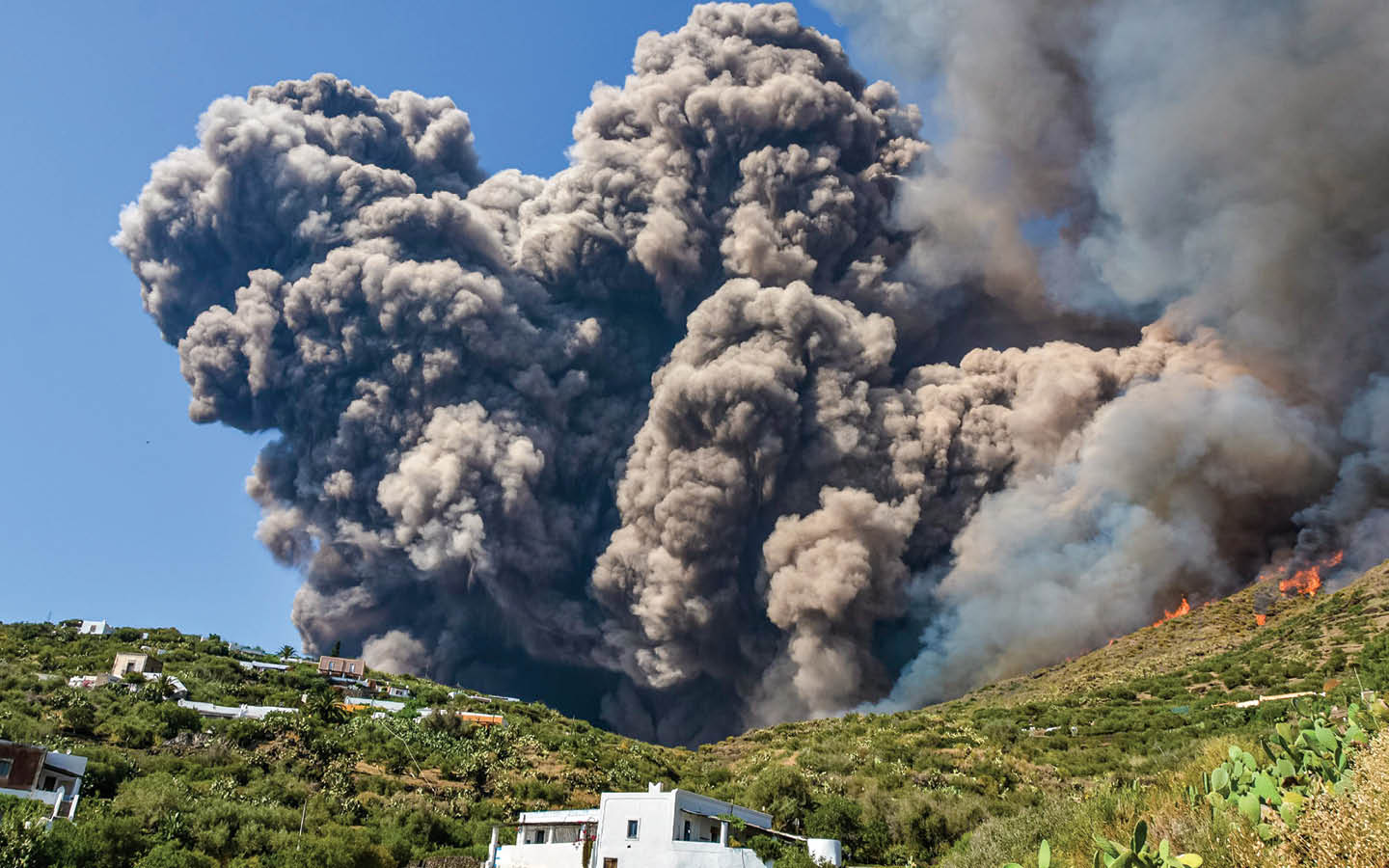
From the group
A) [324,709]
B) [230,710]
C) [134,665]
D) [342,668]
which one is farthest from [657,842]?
[342,668]

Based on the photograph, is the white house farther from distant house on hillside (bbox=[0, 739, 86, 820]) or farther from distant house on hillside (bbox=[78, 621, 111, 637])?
distant house on hillside (bbox=[78, 621, 111, 637])

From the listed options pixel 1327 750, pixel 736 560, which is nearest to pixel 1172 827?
pixel 1327 750

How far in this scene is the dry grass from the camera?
6.98 meters

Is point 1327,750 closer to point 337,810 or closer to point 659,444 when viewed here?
point 337,810

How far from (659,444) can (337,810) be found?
35.3 m

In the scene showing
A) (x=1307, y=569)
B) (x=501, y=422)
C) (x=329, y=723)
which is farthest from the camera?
(x=501, y=422)

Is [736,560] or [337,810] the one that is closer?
[337,810]

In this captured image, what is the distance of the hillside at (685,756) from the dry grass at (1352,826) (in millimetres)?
3688

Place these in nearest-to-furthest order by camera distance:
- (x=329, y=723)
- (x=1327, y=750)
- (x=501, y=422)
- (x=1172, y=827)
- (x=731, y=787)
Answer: (x=1327, y=750), (x=1172, y=827), (x=731, y=787), (x=329, y=723), (x=501, y=422)

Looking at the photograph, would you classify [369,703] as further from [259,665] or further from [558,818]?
[558,818]

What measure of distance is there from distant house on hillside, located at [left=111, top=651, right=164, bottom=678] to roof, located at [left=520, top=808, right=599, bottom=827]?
25.1 metres

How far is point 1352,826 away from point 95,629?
6419cm

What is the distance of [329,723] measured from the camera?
38906mm

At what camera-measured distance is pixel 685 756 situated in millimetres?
45594
